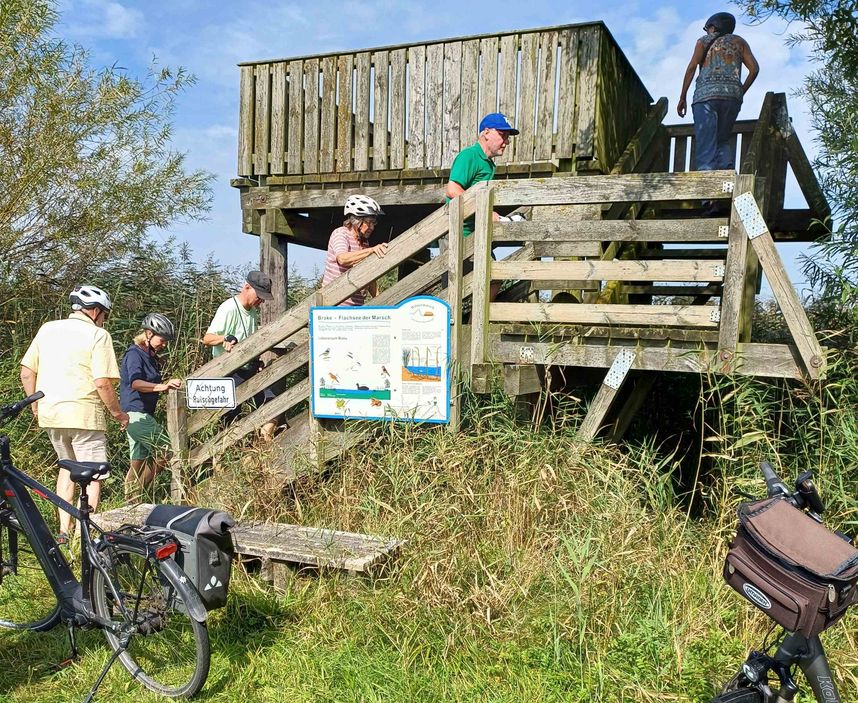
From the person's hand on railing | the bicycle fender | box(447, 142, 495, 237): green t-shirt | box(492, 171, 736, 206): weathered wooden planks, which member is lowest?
the bicycle fender

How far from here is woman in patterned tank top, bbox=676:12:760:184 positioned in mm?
6984

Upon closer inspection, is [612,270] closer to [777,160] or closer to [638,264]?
[638,264]

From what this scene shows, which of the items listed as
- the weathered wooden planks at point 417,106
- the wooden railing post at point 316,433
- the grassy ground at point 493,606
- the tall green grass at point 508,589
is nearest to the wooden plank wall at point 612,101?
the weathered wooden planks at point 417,106

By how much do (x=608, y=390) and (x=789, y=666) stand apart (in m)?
2.66

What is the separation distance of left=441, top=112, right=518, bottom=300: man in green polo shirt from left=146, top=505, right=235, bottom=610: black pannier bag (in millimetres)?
2705

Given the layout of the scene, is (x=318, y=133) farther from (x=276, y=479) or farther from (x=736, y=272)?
(x=736, y=272)

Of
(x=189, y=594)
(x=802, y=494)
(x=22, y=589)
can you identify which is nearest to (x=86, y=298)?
(x=22, y=589)

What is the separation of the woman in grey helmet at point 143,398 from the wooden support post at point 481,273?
2.70 meters

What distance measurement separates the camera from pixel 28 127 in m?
8.36

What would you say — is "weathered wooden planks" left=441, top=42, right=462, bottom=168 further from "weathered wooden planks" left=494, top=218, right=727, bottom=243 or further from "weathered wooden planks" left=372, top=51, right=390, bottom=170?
"weathered wooden planks" left=494, top=218, right=727, bottom=243

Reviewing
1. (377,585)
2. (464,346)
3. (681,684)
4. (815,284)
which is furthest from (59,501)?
(815,284)

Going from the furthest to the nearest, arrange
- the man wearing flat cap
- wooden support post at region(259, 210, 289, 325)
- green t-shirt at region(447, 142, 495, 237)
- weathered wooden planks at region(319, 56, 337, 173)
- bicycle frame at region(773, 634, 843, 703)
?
wooden support post at region(259, 210, 289, 325), weathered wooden planks at region(319, 56, 337, 173), the man wearing flat cap, green t-shirt at region(447, 142, 495, 237), bicycle frame at region(773, 634, 843, 703)

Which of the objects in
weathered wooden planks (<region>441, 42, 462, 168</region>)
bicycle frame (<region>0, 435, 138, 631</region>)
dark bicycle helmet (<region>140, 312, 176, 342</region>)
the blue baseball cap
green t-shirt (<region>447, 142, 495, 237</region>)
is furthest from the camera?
weathered wooden planks (<region>441, 42, 462, 168</region>)

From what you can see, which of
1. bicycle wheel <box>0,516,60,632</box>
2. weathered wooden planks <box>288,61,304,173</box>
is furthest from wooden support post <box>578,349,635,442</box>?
weathered wooden planks <box>288,61,304,173</box>
